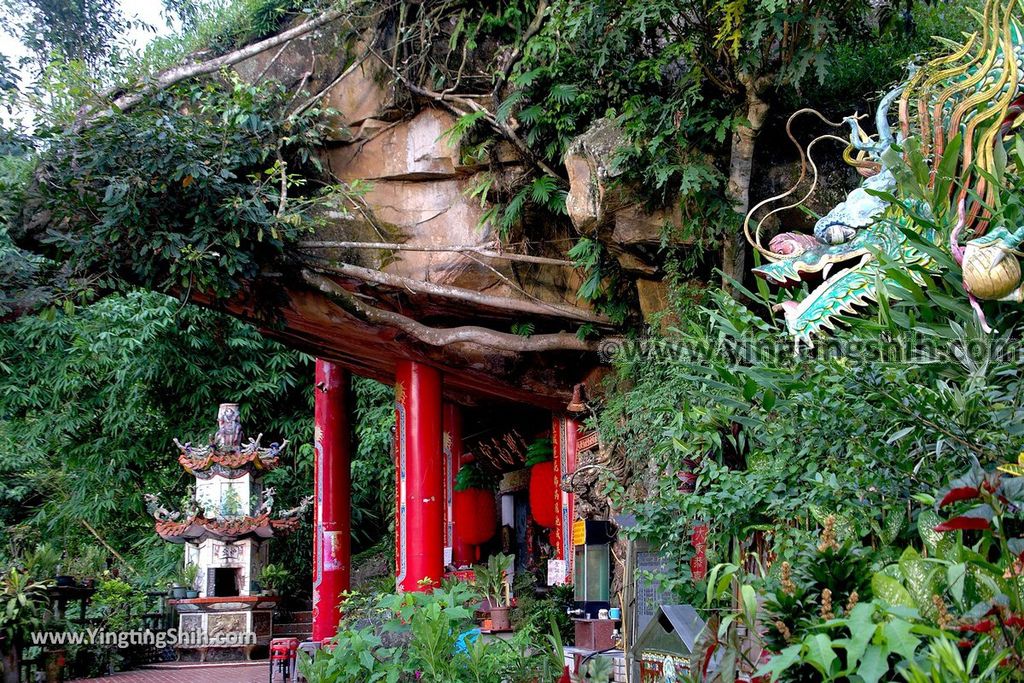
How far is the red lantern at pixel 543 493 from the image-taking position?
10.3m

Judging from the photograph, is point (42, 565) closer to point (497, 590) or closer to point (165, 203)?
point (165, 203)

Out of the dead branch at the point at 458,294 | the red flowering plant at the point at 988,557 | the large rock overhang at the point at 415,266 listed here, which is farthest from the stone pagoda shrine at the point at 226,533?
the red flowering plant at the point at 988,557

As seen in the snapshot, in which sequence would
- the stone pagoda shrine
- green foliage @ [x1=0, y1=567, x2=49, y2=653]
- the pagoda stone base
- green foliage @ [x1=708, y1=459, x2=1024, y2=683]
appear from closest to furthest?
green foliage @ [x1=708, y1=459, x2=1024, y2=683]
green foliage @ [x1=0, y1=567, x2=49, y2=653]
the pagoda stone base
the stone pagoda shrine

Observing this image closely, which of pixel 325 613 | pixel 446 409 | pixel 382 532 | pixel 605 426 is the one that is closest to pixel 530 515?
pixel 446 409

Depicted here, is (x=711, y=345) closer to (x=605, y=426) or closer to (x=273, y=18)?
(x=605, y=426)

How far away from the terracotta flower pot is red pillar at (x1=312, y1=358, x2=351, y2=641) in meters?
2.33

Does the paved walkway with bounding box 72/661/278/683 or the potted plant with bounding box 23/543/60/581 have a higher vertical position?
the potted plant with bounding box 23/543/60/581

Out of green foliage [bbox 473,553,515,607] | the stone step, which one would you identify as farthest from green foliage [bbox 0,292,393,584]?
green foliage [bbox 473,553,515,607]

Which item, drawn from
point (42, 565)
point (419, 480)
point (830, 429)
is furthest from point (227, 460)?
point (830, 429)

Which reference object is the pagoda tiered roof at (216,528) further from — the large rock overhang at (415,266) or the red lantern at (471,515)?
the large rock overhang at (415,266)

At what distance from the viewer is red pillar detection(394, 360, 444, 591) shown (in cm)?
916

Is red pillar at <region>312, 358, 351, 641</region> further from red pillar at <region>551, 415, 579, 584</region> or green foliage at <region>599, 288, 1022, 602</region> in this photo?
green foliage at <region>599, 288, 1022, 602</region>

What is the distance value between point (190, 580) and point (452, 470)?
3.22 metres

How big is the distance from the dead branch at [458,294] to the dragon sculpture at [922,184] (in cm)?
250
